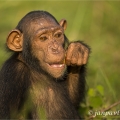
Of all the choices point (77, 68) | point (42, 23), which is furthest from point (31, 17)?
point (77, 68)

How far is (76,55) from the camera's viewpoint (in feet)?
25.1

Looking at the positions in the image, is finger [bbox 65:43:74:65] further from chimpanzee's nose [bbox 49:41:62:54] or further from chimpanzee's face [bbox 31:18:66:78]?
chimpanzee's nose [bbox 49:41:62:54]

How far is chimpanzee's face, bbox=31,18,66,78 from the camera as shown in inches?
A: 291

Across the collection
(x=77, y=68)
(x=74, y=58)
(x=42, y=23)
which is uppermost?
(x=42, y=23)

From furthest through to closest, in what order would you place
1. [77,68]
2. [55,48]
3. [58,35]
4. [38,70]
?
[77,68] < [58,35] < [38,70] < [55,48]

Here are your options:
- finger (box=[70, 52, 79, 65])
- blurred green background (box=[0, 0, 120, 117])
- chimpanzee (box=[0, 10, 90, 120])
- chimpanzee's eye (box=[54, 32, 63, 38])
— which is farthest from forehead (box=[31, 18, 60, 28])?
blurred green background (box=[0, 0, 120, 117])

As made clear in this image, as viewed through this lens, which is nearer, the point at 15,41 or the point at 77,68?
the point at 15,41

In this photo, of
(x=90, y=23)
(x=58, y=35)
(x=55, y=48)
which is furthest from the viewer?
(x=90, y=23)

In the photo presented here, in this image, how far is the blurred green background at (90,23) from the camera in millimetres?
10672

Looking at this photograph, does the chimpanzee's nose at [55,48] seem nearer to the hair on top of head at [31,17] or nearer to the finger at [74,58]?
the finger at [74,58]

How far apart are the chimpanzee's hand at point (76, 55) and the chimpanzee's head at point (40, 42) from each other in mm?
131

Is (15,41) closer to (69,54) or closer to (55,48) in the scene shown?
(55,48)

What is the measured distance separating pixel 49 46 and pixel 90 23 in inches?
206

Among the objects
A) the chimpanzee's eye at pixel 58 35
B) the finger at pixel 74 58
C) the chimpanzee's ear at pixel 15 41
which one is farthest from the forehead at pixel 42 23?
the finger at pixel 74 58
